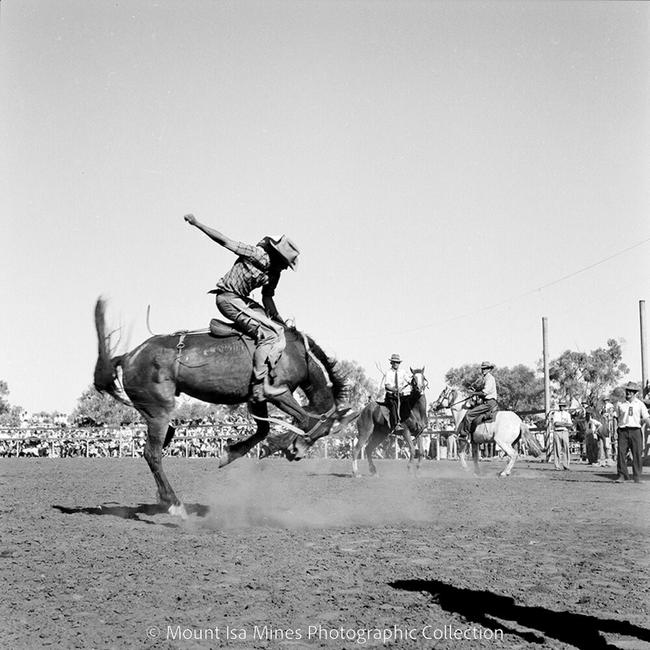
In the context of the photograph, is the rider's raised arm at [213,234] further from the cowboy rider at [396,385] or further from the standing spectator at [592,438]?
the standing spectator at [592,438]

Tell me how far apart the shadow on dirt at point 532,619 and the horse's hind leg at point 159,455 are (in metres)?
4.93

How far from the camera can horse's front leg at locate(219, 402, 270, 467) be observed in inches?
413

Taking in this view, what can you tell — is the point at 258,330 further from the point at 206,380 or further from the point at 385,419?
the point at 385,419

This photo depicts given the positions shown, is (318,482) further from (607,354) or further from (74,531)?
(607,354)

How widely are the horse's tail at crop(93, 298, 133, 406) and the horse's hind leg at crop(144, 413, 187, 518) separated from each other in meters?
0.67

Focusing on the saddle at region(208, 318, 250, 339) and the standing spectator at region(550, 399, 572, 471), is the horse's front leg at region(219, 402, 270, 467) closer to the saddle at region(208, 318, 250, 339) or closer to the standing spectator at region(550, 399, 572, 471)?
the saddle at region(208, 318, 250, 339)

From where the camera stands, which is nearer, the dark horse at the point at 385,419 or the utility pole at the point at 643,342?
the dark horse at the point at 385,419

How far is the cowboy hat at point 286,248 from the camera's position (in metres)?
10.2

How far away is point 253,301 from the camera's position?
10438 millimetres

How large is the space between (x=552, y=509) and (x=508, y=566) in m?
4.72

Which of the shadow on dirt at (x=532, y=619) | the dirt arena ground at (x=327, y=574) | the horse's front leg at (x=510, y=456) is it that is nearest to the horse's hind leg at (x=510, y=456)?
the horse's front leg at (x=510, y=456)


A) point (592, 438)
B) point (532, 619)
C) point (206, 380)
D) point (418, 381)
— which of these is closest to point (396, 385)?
point (418, 381)

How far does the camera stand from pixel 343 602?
5.48 meters

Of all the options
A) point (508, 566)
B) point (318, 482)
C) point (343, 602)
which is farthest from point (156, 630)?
point (318, 482)
